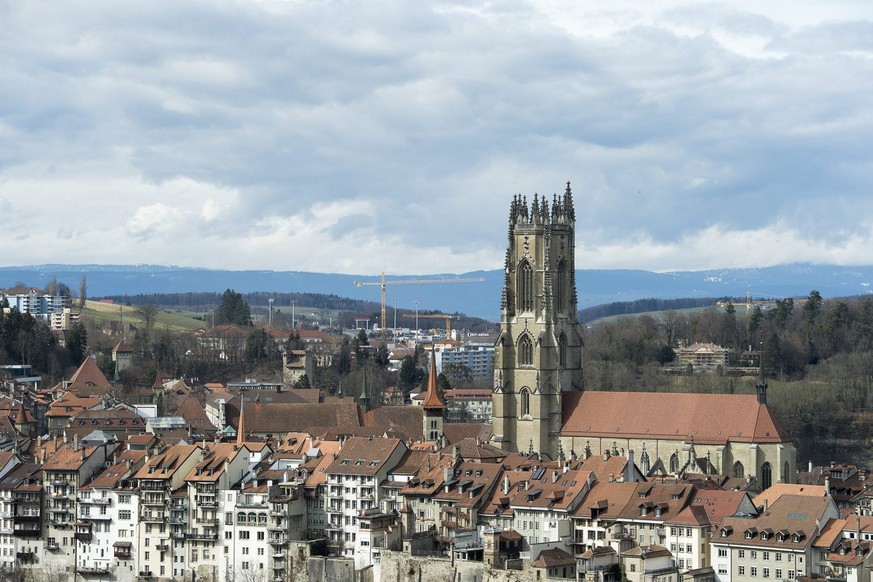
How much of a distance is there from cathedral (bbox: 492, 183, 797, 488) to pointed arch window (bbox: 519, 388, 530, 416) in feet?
0.21

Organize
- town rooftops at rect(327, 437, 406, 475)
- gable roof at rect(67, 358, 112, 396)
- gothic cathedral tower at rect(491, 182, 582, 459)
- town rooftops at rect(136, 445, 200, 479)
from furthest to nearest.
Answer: gable roof at rect(67, 358, 112, 396) → gothic cathedral tower at rect(491, 182, 582, 459) → town rooftops at rect(136, 445, 200, 479) → town rooftops at rect(327, 437, 406, 475)

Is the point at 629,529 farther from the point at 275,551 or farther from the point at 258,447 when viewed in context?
the point at 258,447

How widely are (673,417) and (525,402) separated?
10.1 meters

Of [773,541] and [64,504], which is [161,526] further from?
[773,541]

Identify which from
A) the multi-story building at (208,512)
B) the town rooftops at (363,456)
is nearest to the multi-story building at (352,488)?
the town rooftops at (363,456)

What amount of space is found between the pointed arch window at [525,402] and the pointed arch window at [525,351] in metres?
1.84

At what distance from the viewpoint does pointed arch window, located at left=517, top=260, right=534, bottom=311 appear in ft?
389

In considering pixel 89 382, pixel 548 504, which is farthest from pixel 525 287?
pixel 89 382

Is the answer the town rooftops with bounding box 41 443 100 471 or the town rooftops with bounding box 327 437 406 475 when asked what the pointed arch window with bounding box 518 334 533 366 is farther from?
the town rooftops with bounding box 41 443 100 471

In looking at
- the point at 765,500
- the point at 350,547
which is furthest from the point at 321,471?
the point at 765,500

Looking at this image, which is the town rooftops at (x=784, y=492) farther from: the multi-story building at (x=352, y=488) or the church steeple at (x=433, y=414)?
the church steeple at (x=433, y=414)

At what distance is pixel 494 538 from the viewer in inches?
3472

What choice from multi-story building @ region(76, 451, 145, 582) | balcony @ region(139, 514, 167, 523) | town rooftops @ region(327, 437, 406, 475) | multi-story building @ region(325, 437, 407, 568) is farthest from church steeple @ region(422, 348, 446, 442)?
balcony @ region(139, 514, 167, 523)

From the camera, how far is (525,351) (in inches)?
4653
